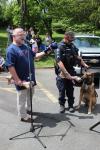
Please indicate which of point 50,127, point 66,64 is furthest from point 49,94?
point 50,127

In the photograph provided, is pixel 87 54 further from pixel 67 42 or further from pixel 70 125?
pixel 70 125

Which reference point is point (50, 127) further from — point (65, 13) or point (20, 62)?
point (65, 13)

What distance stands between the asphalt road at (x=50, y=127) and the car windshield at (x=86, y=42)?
4.42 meters

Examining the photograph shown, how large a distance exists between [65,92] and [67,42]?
123 centimetres

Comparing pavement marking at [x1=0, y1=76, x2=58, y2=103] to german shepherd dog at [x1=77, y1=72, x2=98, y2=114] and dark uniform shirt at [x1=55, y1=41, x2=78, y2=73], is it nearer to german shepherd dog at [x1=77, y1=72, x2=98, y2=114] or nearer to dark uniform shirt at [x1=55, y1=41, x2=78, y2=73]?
german shepherd dog at [x1=77, y1=72, x2=98, y2=114]

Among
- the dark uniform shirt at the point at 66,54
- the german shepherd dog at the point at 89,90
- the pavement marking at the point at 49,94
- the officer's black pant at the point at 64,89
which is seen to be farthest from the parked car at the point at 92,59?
the dark uniform shirt at the point at 66,54

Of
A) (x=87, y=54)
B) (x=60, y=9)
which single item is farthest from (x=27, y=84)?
(x=60, y=9)

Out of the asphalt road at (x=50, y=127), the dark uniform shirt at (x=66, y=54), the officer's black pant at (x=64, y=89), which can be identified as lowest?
the asphalt road at (x=50, y=127)

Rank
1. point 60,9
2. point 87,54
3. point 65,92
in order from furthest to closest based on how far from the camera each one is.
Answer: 1. point 60,9
2. point 87,54
3. point 65,92

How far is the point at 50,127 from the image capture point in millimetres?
8555

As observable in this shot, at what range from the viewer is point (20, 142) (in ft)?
24.8

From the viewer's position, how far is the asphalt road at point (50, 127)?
24.4 ft

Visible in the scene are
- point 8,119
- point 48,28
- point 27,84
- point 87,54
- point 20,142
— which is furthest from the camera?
point 48,28

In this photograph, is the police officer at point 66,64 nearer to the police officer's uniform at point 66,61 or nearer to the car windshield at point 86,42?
the police officer's uniform at point 66,61
